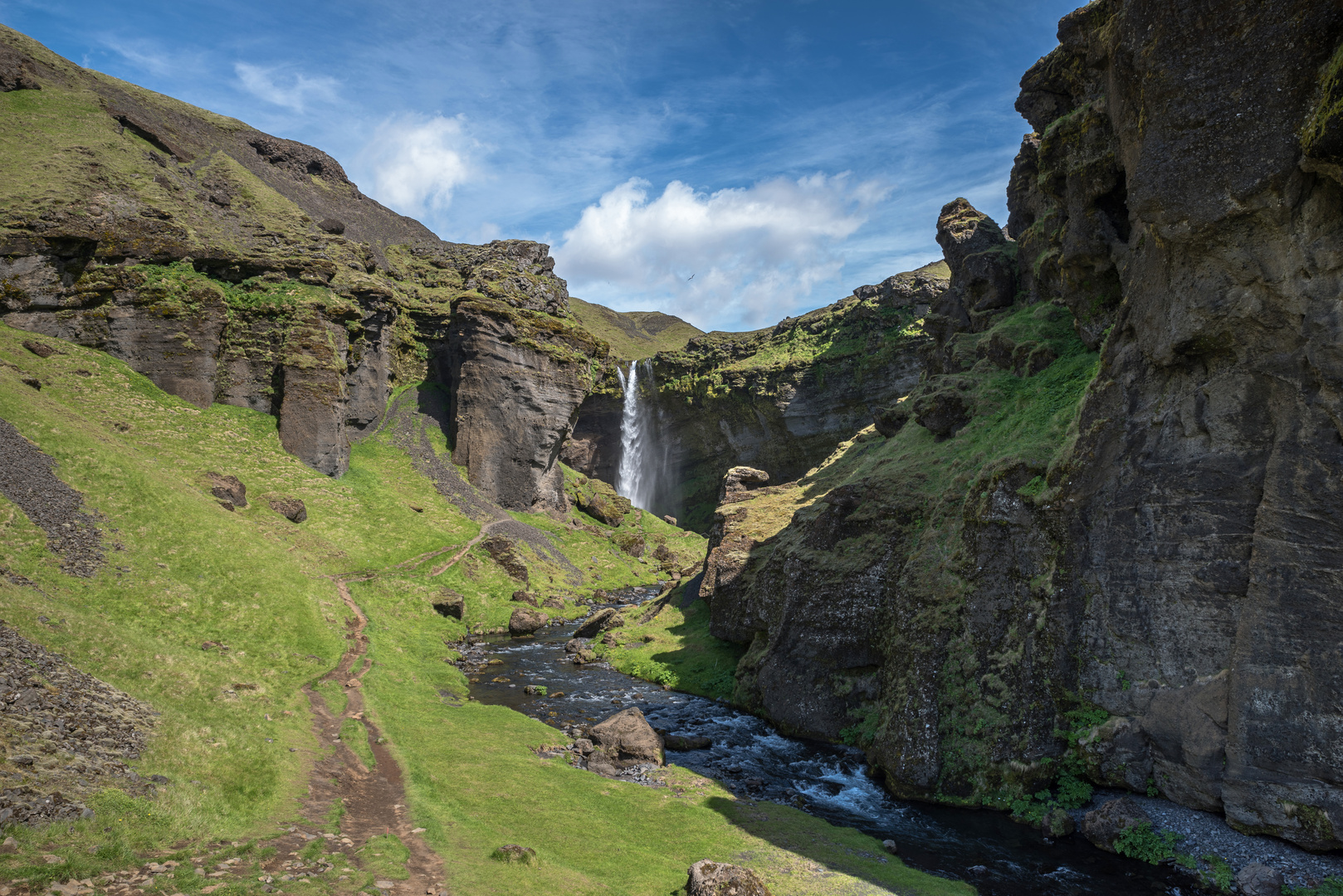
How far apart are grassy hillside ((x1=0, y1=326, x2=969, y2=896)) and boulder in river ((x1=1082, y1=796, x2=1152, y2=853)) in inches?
230

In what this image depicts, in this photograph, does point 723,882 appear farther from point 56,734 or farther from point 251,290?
point 251,290

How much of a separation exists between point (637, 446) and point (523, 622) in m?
64.3

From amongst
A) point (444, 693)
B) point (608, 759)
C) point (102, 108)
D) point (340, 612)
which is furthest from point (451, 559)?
point (102, 108)

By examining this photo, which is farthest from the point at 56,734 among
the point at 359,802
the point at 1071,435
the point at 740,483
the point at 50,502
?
the point at 740,483

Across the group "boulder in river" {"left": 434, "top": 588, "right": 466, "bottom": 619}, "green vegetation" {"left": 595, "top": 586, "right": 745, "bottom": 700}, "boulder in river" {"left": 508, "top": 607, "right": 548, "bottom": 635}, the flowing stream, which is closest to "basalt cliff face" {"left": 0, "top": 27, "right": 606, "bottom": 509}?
"boulder in river" {"left": 434, "top": 588, "right": 466, "bottom": 619}

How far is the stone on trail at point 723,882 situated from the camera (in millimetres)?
14797

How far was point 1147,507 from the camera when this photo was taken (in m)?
20.6

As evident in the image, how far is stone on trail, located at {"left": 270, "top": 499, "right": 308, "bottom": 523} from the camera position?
159 ft

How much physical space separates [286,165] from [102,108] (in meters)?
28.9

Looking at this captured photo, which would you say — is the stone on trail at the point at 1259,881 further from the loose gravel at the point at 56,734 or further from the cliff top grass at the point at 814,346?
the cliff top grass at the point at 814,346

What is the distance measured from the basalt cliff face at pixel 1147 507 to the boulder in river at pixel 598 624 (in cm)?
1814

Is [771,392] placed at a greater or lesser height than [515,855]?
greater

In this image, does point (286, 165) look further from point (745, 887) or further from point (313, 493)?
point (745, 887)

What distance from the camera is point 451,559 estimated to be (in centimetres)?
5506
